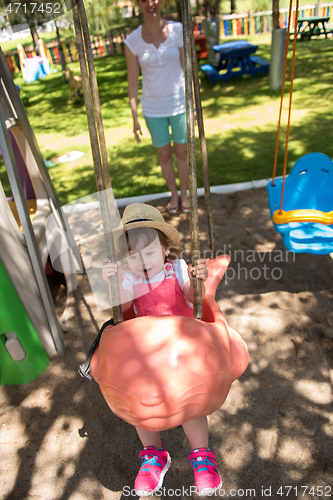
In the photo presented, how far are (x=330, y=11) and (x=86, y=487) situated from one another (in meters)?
15.9

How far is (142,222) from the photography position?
1866 millimetres

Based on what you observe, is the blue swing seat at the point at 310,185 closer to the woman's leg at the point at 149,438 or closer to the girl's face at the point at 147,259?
the girl's face at the point at 147,259

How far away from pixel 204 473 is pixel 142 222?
1170 millimetres

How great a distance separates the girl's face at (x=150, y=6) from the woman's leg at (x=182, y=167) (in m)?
1.07

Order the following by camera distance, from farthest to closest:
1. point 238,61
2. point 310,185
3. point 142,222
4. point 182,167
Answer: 1. point 238,61
2. point 182,167
3. point 310,185
4. point 142,222

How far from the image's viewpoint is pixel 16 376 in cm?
253

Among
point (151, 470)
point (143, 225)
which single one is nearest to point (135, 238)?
point (143, 225)

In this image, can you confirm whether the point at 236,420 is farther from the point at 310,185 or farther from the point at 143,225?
the point at 310,185

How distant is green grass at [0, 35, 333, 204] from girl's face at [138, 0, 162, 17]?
191cm

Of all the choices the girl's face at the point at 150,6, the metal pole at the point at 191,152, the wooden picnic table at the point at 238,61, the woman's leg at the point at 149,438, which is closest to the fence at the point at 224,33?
the wooden picnic table at the point at 238,61

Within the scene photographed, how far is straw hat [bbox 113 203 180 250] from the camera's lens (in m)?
1.88

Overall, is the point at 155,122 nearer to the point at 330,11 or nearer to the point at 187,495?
the point at 187,495

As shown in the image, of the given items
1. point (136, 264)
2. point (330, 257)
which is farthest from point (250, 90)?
point (136, 264)

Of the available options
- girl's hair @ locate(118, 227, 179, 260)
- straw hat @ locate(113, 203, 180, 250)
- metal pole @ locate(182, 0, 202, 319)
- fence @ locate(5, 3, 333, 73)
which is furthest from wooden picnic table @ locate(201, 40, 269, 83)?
metal pole @ locate(182, 0, 202, 319)
